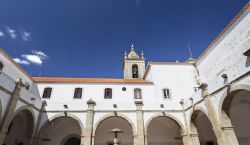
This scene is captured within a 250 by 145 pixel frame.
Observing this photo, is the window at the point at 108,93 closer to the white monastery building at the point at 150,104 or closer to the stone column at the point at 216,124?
the white monastery building at the point at 150,104

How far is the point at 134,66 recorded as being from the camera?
30.4 meters

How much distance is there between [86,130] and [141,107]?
5549 mm

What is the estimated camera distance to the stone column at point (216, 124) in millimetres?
9434

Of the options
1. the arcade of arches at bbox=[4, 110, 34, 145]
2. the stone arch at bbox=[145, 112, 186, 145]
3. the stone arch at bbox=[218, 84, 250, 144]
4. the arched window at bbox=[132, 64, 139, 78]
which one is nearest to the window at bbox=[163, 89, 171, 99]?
the stone arch at bbox=[145, 112, 186, 145]

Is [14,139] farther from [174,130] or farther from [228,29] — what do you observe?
[228,29]

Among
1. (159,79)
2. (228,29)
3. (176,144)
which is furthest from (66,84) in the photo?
(228,29)

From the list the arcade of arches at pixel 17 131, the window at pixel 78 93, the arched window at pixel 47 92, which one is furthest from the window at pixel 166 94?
the arcade of arches at pixel 17 131

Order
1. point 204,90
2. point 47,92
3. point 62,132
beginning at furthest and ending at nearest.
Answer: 1. point 47,92
2. point 62,132
3. point 204,90

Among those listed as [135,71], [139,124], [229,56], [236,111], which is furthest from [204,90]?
[135,71]

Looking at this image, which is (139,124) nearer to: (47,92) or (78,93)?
(78,93)

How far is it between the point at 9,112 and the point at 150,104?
11643 mm

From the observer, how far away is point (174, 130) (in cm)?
1711

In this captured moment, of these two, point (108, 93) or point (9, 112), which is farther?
point (108, 93)

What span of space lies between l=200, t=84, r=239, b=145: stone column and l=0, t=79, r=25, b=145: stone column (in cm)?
1392
